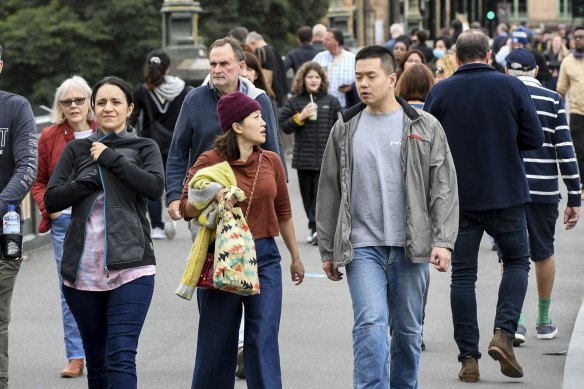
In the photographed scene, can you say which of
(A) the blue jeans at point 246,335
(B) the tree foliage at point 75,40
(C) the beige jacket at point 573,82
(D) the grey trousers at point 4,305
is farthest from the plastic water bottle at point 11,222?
(B) the tree foliage at point 75,40

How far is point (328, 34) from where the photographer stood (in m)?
17.1

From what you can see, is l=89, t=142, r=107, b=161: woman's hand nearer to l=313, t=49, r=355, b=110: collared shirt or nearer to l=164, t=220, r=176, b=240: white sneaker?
l=164, t=220, r=176, b=240: white sneaker

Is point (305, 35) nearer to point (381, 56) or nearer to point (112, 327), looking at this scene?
point (381, 56)

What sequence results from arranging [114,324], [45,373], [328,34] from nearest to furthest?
[114,324] → [45,373] → [328,34]

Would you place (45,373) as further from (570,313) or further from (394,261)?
(570,313)

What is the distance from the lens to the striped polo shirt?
29.5ft

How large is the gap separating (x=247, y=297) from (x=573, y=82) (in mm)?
11560

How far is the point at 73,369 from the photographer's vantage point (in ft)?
28.3

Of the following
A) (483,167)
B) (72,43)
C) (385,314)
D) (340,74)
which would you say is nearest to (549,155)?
(483,167)

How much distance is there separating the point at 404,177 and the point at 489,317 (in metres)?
3.88

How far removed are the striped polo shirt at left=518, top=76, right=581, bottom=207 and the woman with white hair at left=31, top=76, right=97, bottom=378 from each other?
2.63 m

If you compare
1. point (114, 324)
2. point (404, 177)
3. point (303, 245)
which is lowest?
point (303, 245)

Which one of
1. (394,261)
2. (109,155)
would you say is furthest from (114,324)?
(394,261)

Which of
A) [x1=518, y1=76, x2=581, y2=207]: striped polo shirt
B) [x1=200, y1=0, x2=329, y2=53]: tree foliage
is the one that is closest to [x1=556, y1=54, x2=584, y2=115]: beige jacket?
[x1=518, y1=76, x2=581, y2=207]: striped polo shirt
